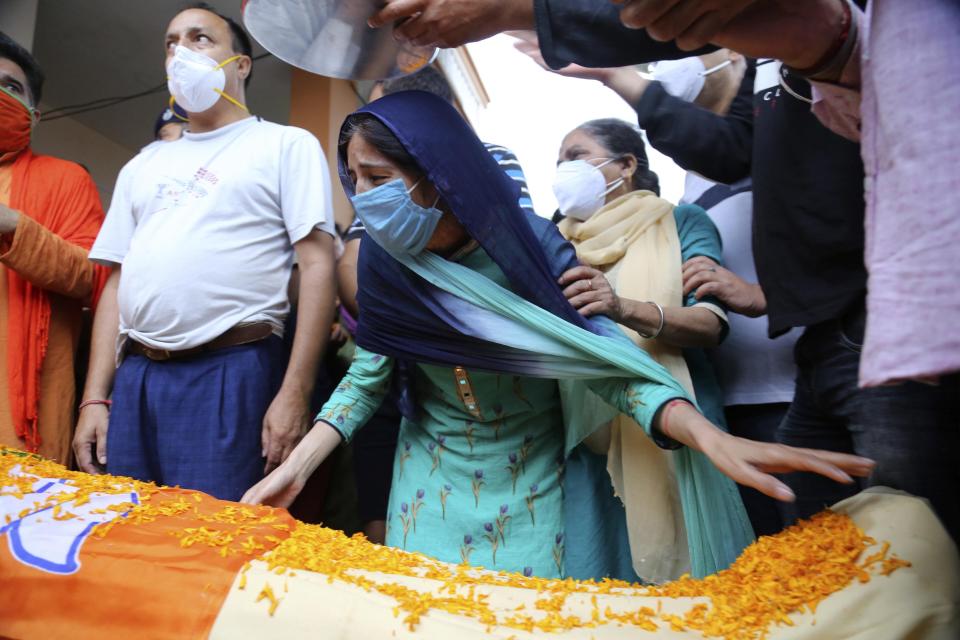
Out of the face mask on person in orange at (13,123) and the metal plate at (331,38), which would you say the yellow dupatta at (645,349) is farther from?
the face mask on person in orange at (13,123)

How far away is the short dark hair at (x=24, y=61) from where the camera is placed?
2.85 metres

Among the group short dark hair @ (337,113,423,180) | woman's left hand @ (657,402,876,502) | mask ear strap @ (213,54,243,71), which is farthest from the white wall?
woman's left hand @ (657,402,876,502)

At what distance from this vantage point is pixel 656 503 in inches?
70.5

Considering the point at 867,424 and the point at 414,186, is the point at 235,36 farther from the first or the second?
the point at 867,424

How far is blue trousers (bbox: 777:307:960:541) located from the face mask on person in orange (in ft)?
9.08

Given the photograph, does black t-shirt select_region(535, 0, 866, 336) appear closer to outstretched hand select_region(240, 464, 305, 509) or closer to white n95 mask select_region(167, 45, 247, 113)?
outstretched hand select_region(240, 464, 305, 509)

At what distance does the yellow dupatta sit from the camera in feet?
5.86

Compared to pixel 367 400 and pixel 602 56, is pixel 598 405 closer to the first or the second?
pixel 367 400

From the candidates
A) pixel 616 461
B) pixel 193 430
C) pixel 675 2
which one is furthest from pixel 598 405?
pixel 193 430

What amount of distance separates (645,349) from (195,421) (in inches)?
50.6

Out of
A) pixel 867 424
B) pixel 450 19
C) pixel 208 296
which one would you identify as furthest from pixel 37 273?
pixel 867 424

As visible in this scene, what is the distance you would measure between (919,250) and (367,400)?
1.45m

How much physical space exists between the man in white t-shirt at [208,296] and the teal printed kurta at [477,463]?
389mm

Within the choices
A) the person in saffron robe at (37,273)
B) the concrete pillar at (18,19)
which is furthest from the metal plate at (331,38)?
the concrete pillar at (18,19)
